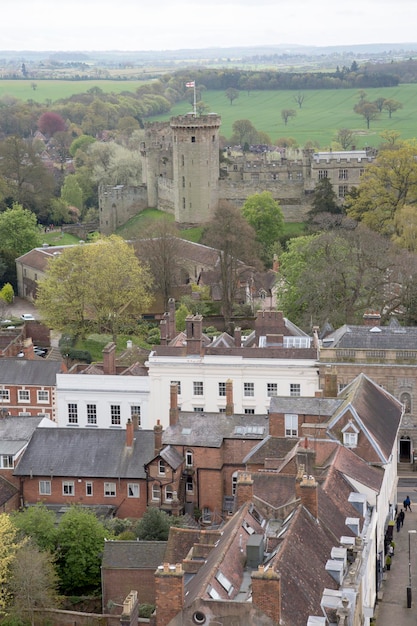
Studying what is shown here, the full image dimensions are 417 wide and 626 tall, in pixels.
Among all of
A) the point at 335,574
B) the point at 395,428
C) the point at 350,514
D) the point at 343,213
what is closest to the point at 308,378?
the point at 395,428

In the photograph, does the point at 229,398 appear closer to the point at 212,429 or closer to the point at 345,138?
the point at 212,429

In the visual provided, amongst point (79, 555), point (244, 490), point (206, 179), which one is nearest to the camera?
point (244, 490)

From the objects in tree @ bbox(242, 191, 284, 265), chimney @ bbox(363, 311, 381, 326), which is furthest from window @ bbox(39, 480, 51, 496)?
tree @ bbox(242, 191, 284, 265)

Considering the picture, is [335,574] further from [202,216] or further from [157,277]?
[202,216]

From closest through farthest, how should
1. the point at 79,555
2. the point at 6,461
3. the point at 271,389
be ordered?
the point at 79,555, the point at 6,461, the point at 271,389

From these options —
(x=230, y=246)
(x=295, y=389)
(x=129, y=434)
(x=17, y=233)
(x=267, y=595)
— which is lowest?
(x=17, y=233)

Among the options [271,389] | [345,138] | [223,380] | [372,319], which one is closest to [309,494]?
[271,389]
